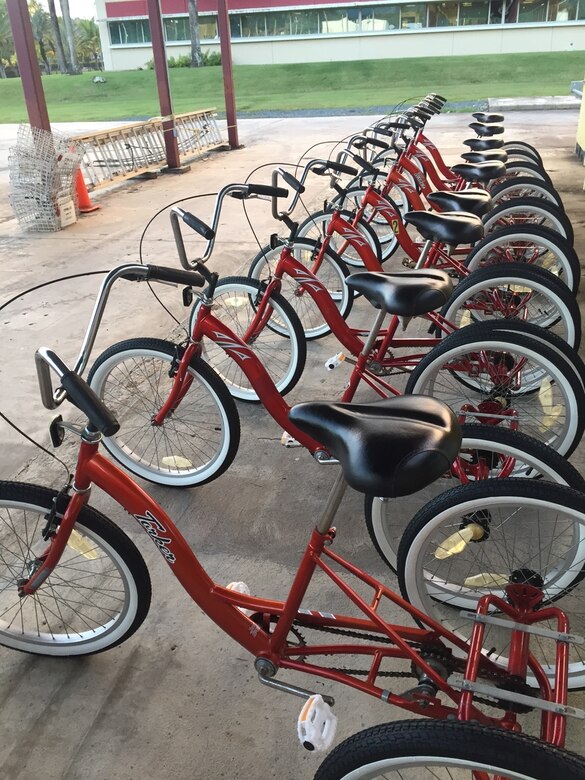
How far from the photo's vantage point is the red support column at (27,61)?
6.12m

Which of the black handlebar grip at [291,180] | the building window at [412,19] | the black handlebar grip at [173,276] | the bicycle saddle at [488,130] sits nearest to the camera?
the black handlebar grip at [173,276]

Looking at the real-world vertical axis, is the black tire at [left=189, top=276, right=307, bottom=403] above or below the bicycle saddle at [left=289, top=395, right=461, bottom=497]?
below

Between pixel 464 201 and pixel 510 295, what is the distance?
552mm

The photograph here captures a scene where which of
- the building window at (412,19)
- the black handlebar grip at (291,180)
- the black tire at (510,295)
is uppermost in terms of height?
the building window at (412,19)

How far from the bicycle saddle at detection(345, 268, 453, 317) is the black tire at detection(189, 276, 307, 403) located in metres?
0.81

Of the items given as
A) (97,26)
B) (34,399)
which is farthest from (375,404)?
(97,26)

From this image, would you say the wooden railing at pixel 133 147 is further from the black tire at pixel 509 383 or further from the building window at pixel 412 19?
the building window at pixel 412 19

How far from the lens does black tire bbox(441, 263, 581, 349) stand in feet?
8.73

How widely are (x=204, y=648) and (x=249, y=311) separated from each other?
6.20 ft

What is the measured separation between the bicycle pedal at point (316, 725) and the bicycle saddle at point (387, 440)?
56cm

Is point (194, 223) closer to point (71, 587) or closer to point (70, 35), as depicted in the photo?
point (71, 587)

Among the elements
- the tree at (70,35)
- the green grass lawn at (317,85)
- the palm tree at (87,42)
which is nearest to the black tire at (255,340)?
the green grass lawn at (317,85)

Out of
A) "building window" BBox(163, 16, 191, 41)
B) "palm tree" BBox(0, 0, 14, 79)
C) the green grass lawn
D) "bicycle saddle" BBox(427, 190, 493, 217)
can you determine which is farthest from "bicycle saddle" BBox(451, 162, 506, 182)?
"building window" BBox(163, 16, 191, 41)

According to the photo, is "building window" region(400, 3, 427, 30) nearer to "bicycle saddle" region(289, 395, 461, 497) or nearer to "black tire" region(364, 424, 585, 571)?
"black tire" region(364, 424, 585, 571)
